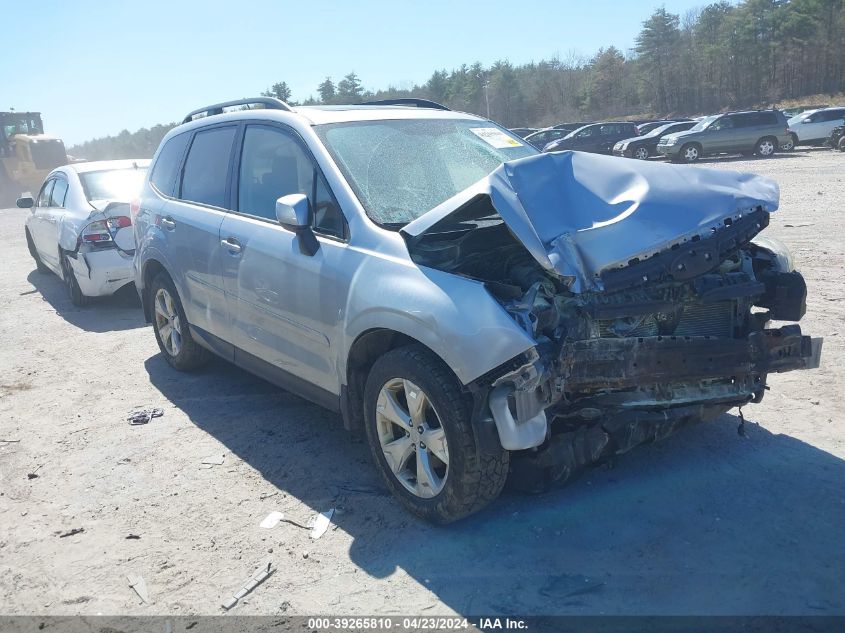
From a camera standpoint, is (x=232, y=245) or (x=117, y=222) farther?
(x=117, y=222)

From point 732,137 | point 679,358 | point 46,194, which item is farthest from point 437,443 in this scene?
point 732,137

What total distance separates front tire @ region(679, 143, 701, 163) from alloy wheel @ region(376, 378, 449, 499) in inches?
1035

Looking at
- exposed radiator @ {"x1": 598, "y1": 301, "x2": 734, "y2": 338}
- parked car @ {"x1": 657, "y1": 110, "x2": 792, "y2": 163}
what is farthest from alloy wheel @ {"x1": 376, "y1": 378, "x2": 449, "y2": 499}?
parked car @ {"x1": 657, "y1": 110, "x2": 792, "y2": 163}

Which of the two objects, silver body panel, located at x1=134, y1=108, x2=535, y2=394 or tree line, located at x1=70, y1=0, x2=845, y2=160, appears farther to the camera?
tree line, located at x1=70, y1=0, x2=845, y2=160

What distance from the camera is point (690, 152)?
1073 inches

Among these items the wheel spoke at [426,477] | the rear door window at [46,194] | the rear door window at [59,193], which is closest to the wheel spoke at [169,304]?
the wheel spoke at [426,477]

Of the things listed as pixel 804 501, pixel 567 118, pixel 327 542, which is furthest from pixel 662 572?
pixel 567 118

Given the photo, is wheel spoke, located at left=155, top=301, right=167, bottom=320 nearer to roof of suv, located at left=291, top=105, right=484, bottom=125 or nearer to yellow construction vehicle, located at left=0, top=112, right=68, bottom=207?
roof of suv, located at left=291, top=105, right=484, bottom=125

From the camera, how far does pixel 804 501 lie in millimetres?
3602

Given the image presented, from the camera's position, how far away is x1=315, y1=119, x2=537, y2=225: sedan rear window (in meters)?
4.07

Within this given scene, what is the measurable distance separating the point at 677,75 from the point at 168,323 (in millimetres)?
62165

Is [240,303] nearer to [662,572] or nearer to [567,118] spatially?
[662,572]

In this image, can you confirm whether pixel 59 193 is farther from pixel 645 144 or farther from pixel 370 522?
pixel 645 144

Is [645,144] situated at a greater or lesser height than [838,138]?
greater
